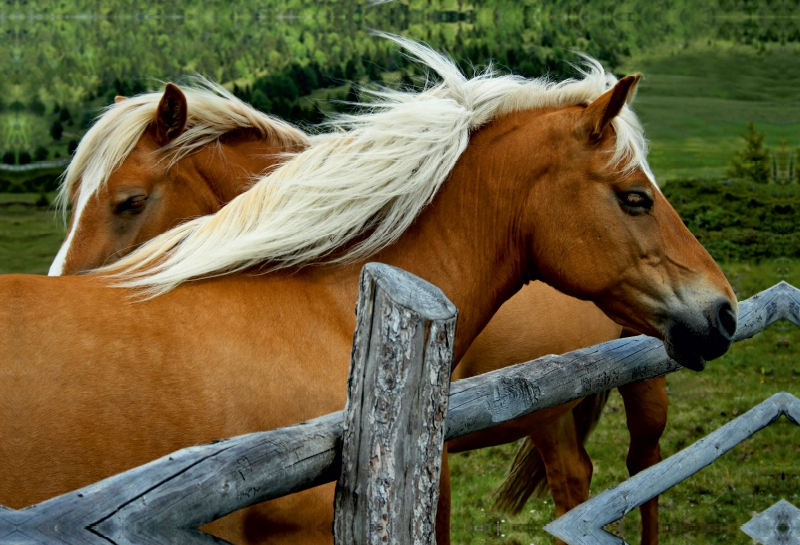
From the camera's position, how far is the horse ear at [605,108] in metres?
2.63

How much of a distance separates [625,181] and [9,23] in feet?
91.5

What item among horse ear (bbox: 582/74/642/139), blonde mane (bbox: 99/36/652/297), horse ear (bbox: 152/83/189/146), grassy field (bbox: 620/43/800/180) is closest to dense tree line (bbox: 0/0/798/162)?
grassy field (bbox: 620/43/800/180)

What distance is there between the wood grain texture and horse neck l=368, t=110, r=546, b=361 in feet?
4.35

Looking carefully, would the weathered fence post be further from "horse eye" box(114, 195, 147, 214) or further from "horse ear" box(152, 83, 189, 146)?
"horse ear" box(152, 83, 189, 146)

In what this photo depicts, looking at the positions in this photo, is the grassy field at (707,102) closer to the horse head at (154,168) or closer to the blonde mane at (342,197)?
the horse head at (154,168)

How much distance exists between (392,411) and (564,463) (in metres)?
3.21

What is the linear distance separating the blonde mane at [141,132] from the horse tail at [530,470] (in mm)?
2547

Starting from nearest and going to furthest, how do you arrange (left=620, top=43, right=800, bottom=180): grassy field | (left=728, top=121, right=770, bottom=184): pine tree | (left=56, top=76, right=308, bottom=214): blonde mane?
(left=56, top=76, right=308, bottom=214): blonde mane < (left=728, top=121, right=770, bottom=184): pine tree < (left=620, top=43, right=800, bottom=180): grassy field

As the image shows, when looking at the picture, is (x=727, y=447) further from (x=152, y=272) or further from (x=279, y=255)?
(x=152, y=272)

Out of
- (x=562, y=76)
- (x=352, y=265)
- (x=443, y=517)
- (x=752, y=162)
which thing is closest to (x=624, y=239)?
(x=352, y=265)

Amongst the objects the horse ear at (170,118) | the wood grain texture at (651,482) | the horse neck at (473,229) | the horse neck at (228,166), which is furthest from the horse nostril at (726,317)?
the horse ear at (170,118)

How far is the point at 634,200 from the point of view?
9.06 ft

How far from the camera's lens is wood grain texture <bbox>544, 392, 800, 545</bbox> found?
3.68m

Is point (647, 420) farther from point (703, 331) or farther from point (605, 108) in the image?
point (605, 108)
